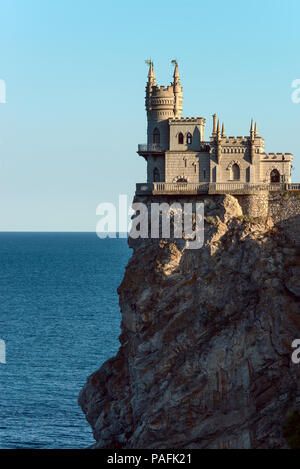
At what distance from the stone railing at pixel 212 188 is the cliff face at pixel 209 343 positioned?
134 centimetres

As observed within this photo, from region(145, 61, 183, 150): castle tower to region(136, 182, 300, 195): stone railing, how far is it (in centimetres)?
580

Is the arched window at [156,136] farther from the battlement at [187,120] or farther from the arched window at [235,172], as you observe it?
the arched window at [235,172]

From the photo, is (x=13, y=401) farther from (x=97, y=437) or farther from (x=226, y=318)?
(x=226, y=318)

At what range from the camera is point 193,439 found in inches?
3071

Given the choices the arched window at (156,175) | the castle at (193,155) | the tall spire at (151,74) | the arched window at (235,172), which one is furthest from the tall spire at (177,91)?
the arched window at (235,172)

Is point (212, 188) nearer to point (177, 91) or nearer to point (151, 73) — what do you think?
point (177, 91)

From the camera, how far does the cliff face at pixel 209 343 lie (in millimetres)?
77688

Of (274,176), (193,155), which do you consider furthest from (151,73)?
(274,176)
